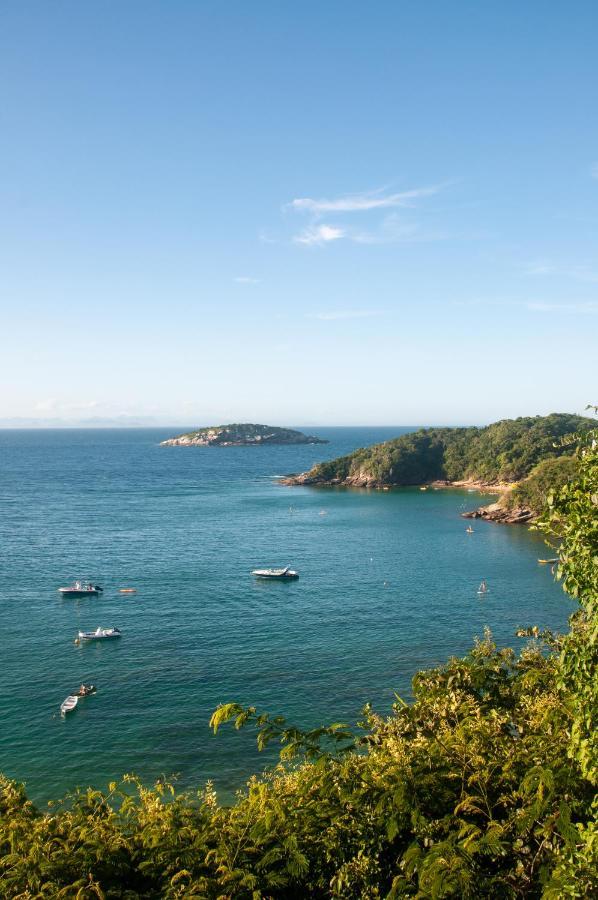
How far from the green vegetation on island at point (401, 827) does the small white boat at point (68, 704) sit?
92.9ft

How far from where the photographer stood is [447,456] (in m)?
170

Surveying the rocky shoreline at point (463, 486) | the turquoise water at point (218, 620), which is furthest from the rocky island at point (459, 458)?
the turquoise water at point (218, 620)

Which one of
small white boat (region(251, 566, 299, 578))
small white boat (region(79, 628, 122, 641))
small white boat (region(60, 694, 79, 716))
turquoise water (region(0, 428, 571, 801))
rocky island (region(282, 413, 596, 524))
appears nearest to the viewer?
turquoise water (region(0, 428, 571, 801))

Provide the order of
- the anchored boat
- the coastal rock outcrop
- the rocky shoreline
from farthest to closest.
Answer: the rocky shoreline → the coastal rock outcrop → the anchored boat

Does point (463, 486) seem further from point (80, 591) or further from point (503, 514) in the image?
point (80, 591)

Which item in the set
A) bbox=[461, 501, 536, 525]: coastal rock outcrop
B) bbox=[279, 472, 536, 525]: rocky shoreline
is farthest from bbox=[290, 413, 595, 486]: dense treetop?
bbox=[461, 501, 536, 525]: coastal rock outcrop

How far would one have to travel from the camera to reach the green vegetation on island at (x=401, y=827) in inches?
446

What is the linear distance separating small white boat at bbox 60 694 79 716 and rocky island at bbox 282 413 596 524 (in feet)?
386

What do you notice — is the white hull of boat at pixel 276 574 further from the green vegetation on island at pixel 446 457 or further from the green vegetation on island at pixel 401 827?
the green vegetation on island at pixel 446 457

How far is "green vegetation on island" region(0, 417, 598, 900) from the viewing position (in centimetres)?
1134

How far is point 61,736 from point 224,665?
13.6 m

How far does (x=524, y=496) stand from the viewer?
384 feet

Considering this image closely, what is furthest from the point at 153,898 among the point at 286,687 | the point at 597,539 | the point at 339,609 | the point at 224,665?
the point at 339,609

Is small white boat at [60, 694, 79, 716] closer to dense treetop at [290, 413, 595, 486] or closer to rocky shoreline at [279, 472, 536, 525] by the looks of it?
rocky shoreline at [279, 472, 536, 525]
